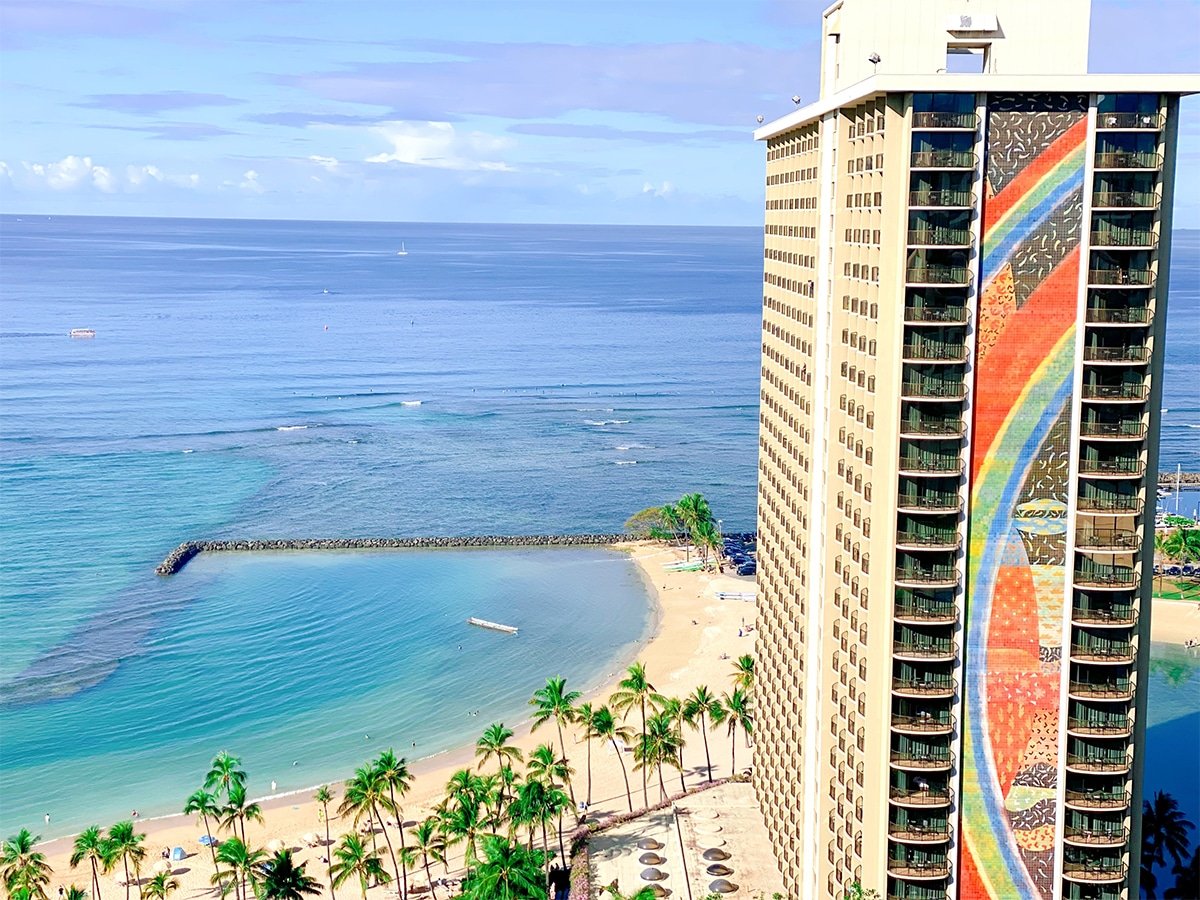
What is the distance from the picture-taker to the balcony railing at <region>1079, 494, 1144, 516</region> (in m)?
52.7

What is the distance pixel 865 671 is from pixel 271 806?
166 feet

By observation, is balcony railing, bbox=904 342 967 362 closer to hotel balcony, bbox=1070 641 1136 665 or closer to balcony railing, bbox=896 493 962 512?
balcony railing, bbox=896 493 962 512

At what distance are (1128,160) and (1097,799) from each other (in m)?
25.1

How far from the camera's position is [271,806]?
91500 mm

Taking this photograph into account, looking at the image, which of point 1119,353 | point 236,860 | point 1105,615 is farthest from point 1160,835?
point 236,860

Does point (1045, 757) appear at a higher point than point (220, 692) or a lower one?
higher

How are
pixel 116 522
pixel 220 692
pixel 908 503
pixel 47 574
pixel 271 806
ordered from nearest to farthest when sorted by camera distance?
pixel 908 503
pixel 271 806
pixel 220 692
pixel 47 574
pixel 116 522

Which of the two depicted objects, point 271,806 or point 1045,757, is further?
point 271,806

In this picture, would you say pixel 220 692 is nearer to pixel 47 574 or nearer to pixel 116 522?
pixel 47 574

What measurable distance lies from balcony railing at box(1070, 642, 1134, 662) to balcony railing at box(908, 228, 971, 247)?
1653cm

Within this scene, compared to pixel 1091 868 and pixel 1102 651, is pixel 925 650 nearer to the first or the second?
pixel 1102 651

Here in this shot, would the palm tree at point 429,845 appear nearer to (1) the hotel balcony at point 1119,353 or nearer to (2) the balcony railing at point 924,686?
(2) the balcony railing at point 924,686

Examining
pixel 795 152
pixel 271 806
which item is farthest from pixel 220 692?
pixel 795 152

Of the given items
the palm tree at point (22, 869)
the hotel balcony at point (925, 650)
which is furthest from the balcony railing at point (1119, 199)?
the palm tree at point (22, 869)
